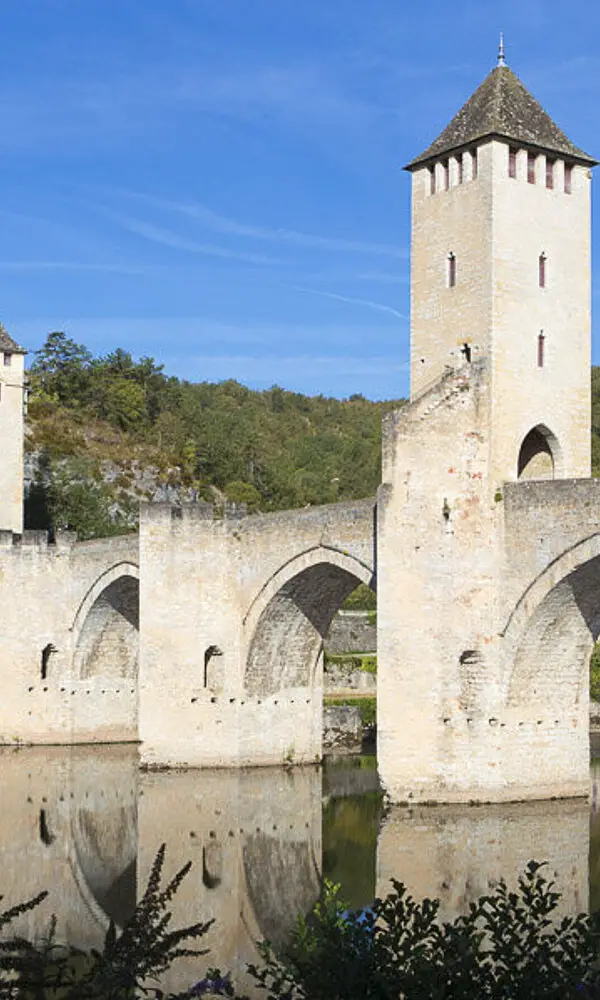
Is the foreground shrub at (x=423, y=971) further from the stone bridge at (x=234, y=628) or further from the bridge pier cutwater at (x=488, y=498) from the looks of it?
the stone bridge at (x=234, y=628)

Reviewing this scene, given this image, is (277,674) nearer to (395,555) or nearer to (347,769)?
(347,769)

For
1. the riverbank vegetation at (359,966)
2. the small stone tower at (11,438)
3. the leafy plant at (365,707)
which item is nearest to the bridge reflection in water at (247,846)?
the leafy plant at (365,707)

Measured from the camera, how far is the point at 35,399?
65.8m

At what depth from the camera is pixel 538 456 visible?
2514cm

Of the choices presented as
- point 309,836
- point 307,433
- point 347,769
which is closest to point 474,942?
point 309,836

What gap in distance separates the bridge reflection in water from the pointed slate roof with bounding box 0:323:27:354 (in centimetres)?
1461

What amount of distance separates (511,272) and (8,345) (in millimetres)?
20075

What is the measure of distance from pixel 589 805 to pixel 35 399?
46818mm

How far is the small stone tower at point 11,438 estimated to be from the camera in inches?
1526

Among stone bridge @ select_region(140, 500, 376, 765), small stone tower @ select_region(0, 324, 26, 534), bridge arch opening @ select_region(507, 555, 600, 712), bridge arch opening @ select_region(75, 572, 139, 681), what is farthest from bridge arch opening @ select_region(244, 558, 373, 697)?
small stone tower @ select_region(0, 324, 26, 534)

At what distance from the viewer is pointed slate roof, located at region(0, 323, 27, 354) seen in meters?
39.3

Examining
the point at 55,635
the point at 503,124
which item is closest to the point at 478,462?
the point at 503,124

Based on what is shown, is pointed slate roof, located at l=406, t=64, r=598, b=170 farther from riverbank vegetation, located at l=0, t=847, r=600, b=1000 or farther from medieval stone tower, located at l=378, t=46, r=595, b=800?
riverbank vegetation, located at l=0, t=847, r=600, b=1000

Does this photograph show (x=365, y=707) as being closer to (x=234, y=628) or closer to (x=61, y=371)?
(x=234, y=628)
